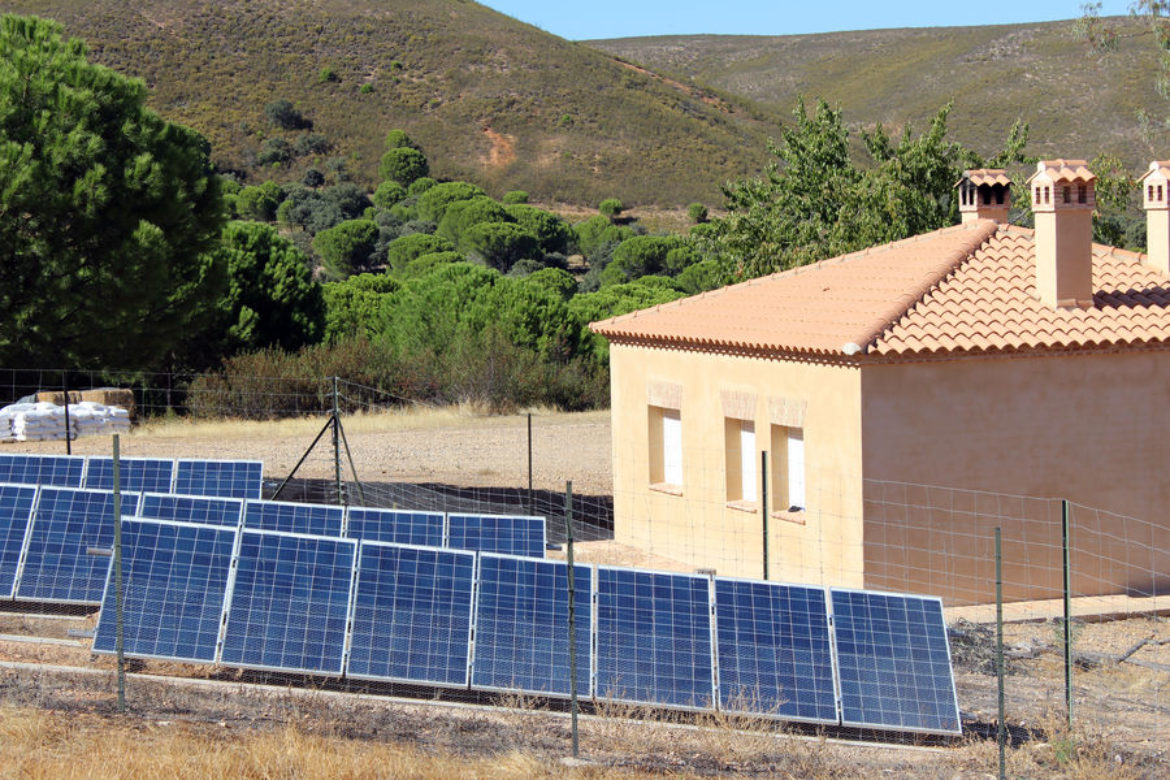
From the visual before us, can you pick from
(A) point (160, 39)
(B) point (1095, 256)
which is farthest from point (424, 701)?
(A) point (160, 39)

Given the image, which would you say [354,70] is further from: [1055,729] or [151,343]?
[1055,729]

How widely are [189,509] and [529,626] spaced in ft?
14.9

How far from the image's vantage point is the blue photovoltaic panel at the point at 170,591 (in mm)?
10641

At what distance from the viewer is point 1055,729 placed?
9859 millimetres

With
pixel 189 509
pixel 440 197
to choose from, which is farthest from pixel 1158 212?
pixel 440 197

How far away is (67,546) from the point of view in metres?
12.9

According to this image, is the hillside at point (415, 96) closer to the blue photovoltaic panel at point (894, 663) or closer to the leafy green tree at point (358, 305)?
the leafy green tree at point (358, 305)

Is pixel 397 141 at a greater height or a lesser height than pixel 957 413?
greater

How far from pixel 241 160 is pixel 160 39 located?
11.5m

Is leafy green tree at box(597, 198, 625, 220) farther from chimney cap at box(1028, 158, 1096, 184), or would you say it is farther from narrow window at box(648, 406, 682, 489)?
chimney cap at box(1028, 158, 1096, 184)

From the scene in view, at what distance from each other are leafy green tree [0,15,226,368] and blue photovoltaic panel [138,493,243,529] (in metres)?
11.1

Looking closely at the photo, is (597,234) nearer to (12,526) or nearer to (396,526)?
(396,526)

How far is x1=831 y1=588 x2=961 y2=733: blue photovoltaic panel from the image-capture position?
9695mm

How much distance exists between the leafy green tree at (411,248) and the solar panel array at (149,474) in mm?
50954
